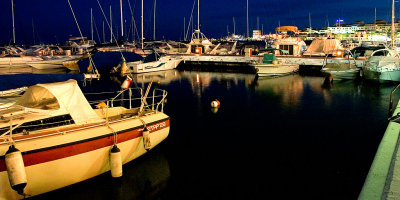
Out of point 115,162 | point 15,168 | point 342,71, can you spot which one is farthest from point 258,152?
point 342,71

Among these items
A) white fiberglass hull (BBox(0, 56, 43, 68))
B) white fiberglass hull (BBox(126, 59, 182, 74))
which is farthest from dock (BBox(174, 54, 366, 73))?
white fiberglass hull (BBox(0, 56, 43, 68))

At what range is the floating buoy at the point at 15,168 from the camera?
7.48m

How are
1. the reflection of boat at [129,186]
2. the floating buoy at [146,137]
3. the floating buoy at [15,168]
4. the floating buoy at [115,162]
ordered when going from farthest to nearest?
the floating buoy at [146,137] → the floating buoy at [115,162] → the reflection of boat at [129,186] → the floating buoy at [15,168]

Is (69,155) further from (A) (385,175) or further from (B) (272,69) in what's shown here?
(B) (272,69)

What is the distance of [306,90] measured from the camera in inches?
1099

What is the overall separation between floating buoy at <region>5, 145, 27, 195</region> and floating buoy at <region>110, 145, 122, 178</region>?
2.33 meters

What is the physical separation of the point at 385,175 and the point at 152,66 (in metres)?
36.3

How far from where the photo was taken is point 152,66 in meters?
41.9

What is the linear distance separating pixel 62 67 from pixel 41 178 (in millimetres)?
42076

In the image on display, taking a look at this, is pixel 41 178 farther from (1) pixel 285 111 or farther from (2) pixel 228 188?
(1) pixel 285 111

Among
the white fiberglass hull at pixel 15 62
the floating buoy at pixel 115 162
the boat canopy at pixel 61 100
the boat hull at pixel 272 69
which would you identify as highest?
the white fiberglass hull at pixel 15 62

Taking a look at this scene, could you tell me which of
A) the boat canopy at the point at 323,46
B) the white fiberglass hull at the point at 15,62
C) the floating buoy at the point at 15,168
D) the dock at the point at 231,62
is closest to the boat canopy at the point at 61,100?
the floating buoy at the point at 15,168

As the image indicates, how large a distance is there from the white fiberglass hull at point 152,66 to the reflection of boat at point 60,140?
30.2 metres

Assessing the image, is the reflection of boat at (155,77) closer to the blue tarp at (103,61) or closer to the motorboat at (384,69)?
the blue tarp at (103,61)
